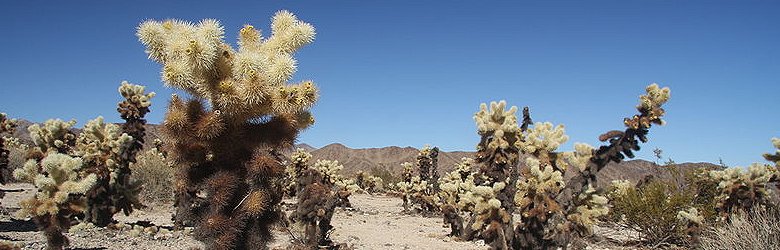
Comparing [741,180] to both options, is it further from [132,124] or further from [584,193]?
[132,124]

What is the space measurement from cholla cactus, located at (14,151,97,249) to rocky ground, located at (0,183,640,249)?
178 centimetres

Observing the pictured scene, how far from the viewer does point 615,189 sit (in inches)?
468

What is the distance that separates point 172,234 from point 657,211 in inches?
341

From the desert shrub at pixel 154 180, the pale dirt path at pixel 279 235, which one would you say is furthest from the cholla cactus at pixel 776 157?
the desert shrub at pixel 154 180

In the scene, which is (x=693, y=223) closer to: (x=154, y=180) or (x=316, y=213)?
(x=316, y=213)

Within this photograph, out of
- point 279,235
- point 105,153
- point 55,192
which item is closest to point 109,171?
point 105,153

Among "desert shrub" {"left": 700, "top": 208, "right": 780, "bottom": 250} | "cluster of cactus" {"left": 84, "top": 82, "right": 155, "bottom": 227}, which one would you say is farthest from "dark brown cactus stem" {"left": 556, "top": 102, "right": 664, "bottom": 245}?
"cluster of cactus" {"left": 84, "top": 82, "right": 155, "bottom": 227}

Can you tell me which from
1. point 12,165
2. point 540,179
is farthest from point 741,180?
point 12,165

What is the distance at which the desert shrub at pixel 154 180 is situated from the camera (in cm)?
1507

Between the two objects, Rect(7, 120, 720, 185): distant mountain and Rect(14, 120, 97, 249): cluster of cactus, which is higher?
Rect(7, 120, 720, 185): distant mountain

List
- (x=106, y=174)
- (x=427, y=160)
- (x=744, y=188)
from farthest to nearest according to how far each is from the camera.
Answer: (x=427, y=160) < (x=744, y=188) < (x=106, y=174)

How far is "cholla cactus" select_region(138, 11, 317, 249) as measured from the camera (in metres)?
4.09

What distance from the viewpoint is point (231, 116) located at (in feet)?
14.1

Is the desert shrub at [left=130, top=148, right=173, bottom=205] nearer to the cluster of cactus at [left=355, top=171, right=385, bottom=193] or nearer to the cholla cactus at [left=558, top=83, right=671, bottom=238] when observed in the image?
the cholla cactus at [left=558, top=83, right=671, bottom=238]
